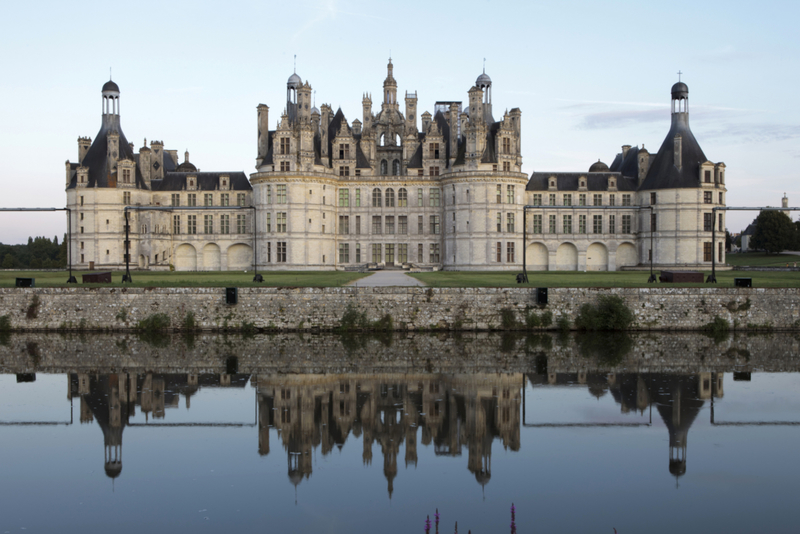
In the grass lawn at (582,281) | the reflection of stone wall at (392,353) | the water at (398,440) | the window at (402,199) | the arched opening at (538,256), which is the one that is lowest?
the water at (398,440)

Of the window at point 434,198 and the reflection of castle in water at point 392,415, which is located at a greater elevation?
the window at point 434,198

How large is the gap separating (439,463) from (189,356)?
14.1 metres

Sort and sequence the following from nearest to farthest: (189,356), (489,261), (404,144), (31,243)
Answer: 1. (189,356)
2. (489,261)
3. (404,144)
4. (31,243)

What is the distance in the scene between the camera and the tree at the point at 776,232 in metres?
88.2

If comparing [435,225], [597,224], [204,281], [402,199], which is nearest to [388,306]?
[204,281]

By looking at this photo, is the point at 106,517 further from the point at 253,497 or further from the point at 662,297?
the point at 662,297

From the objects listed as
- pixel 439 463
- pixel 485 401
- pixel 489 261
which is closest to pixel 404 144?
pixel 489 261

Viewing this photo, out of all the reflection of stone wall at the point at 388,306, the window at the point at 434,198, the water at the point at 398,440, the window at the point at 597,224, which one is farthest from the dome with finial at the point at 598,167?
the water at the point at 398,440

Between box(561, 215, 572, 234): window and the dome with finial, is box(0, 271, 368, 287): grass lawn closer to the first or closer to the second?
box(561, 215, 572, 234): window

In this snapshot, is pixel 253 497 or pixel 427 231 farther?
pixel 427 231

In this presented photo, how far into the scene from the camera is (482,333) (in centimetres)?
3081

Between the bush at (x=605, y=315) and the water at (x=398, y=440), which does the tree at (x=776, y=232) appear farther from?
the water at (x=398, y=440)

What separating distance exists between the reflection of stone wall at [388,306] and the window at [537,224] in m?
34.6

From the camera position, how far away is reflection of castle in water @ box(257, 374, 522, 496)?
47.0ft
